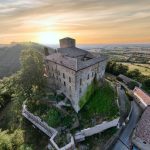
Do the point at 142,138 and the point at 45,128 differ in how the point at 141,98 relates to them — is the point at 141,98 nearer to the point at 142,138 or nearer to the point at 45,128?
the point at 142,138

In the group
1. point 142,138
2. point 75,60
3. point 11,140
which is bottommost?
point 11,140

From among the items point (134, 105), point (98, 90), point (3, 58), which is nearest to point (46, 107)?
point (98, 90)

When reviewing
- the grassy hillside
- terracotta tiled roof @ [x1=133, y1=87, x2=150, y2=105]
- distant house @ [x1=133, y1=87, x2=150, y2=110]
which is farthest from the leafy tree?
the grassy hillside

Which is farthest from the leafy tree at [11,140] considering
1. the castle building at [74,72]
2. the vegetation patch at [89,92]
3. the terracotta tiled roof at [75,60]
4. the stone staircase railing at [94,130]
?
the terracotta tiled roof at [75,60]

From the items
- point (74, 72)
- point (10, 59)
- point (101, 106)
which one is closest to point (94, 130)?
point (101, 106)

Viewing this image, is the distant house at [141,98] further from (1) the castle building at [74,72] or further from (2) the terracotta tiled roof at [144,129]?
(1) the castle building at [74,72]

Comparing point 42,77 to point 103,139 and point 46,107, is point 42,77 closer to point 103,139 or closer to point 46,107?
point 46,107

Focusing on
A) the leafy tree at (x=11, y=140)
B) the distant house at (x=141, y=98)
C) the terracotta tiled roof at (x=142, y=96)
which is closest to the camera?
the leafy tree at (x=11, y=140)
